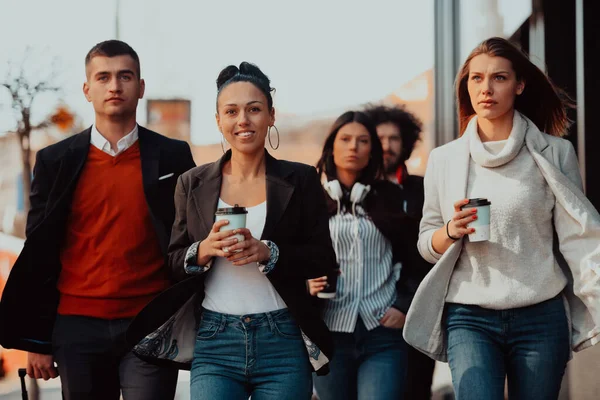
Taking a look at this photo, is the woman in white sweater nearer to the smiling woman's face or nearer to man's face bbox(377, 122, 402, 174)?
the smiling woman's face

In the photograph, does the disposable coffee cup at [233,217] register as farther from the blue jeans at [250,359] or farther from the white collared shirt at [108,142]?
the white collared shirt at [108,142]

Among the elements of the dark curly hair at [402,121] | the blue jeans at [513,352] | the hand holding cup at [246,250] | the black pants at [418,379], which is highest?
the dark curly hair at [402,121]

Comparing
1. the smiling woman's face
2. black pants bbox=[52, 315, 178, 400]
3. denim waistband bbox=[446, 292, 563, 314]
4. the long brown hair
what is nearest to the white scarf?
the long brown hair

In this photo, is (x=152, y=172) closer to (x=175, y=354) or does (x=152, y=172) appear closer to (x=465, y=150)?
(x=175, y=354)

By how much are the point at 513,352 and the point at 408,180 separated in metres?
2.02

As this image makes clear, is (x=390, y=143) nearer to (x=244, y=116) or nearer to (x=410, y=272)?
(x=410, y=272)

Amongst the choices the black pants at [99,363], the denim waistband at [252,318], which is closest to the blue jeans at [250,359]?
the denim waistband at [252,318]

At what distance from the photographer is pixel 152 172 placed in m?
3.67

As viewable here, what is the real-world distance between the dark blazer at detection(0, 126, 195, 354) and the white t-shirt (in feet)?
1.69

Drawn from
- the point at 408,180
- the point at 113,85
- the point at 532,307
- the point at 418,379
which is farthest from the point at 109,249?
the point at 418,379

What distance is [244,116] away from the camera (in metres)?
3.22

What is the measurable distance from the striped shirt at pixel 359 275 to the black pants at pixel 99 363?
3.09 feet

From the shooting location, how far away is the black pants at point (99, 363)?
11.7 ft

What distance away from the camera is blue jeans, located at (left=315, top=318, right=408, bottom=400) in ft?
13.6
